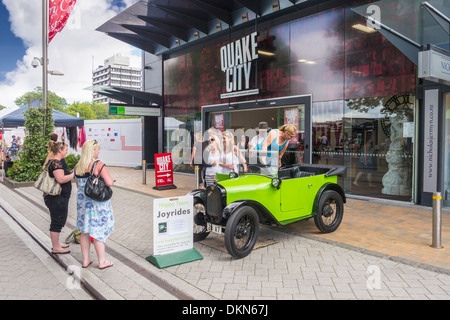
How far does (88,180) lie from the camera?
412 cm

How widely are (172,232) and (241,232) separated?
3.04ft

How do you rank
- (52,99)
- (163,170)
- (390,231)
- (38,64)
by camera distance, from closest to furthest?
(390,231), (163,170), (38,64), (52,99)

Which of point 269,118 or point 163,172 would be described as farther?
point 269,118

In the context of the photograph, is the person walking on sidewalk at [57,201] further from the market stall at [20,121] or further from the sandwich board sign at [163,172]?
the market stall at [20,121]

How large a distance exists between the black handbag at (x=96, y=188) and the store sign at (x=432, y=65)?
16.7 feet

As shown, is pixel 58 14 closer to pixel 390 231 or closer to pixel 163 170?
pixel 163 170

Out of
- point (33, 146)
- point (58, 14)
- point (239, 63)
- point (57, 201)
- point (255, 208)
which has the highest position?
point (58, 14)

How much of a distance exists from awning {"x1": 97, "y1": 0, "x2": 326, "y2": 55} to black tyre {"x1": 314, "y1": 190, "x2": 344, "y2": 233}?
641cm

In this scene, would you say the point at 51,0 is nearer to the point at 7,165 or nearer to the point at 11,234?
Result: the point at 7,165

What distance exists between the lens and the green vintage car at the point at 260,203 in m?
4.63

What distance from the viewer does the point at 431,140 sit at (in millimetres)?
7746

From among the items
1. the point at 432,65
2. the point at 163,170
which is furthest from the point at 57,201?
the point at 163,170
